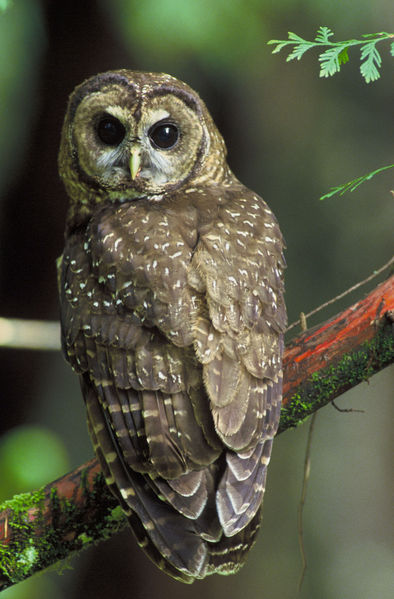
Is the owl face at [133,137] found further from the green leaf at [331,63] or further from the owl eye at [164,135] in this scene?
the green leaf at [331,63]

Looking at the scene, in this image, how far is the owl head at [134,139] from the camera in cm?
212

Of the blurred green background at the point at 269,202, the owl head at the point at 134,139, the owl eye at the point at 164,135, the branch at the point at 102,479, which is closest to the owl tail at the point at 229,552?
the branch at the point at 102,479

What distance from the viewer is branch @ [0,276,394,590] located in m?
1.80

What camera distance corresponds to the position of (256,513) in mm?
1715

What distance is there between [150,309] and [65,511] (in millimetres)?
578

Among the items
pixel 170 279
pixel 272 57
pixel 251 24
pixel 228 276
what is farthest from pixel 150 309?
pixel 272 57

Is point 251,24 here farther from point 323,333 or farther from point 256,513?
point 256,513

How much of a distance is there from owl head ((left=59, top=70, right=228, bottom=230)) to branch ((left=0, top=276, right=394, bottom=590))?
2.21 ft

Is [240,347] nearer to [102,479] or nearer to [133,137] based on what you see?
[102,479]

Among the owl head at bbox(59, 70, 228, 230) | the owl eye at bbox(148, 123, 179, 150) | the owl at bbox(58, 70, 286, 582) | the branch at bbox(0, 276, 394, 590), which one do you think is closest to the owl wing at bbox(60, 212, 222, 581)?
the owl at bbox(58, 70, 286, 582)

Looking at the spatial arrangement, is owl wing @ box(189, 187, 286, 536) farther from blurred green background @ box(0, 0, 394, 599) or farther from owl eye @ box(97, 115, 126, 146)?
blurred green background @ box(0, 0, 394, 599)

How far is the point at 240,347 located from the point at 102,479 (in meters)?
0.52

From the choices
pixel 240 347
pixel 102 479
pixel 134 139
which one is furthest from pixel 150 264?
pixel 102 479

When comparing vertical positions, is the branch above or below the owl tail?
above
